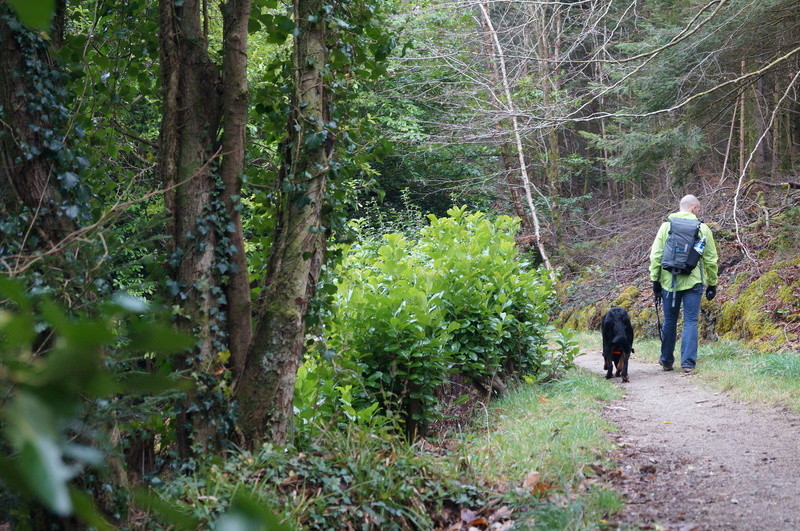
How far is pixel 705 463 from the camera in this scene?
530 cm

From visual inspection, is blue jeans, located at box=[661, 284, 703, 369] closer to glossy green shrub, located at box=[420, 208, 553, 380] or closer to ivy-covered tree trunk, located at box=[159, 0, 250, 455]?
glossy green shrub, located at box=[420, 208, 553, 380]

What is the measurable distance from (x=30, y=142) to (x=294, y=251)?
172 cm

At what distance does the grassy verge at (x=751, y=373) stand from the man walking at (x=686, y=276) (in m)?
0.45

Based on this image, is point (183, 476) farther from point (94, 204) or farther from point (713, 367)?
point (713, 367)

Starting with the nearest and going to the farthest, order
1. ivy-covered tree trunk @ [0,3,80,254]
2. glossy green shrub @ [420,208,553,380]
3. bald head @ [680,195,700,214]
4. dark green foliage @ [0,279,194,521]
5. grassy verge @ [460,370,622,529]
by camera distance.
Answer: dark green foliage @ [0,279,194,521]
ivy-covered tree trunk @ [0,3,80,254]
grassy verge @ [460,370,622,529]
glossy green shrub @ [420,208,553,380]
bald head @ [680,195,700,214]

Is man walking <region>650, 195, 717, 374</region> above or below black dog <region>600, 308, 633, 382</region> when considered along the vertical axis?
above

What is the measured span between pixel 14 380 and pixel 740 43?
16016 mm

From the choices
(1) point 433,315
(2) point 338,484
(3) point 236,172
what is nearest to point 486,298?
(1) point 433,315

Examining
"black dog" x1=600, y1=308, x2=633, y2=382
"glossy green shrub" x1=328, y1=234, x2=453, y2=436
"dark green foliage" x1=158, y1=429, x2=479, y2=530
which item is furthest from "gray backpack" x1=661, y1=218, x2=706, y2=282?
"dark green foliage" x1=158, y1=429, x2=479, y2=530

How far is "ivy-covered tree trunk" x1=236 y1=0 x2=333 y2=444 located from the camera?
4.42 m

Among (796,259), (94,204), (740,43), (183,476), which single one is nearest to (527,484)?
(183,476)

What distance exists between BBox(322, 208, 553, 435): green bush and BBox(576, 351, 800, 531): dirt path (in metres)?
1.61

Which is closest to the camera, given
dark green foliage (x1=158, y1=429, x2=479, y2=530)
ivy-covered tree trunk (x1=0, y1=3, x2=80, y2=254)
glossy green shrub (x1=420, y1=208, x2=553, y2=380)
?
ivy-covered tree trunk (x1=0, y1=3, x2=80, y2=254)

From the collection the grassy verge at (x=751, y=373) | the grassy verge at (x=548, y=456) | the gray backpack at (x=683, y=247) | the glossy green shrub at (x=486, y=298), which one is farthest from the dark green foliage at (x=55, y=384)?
the gray backpack at (x=683, y=247)
